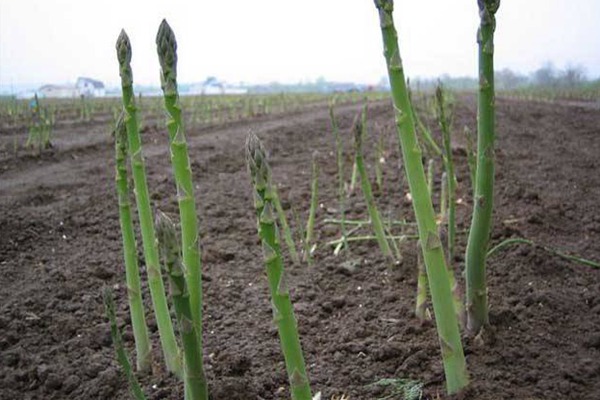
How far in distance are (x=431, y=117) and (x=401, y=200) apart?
25.4 ft

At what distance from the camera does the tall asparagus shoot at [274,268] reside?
1.48 meters

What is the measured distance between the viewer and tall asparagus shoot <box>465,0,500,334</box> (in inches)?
77.5

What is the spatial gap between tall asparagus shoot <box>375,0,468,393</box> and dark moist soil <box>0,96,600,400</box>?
173mm

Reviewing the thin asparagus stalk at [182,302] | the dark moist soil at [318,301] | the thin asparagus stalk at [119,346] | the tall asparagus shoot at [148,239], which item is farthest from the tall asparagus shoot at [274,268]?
the tall asparagus shoot at [148,239]

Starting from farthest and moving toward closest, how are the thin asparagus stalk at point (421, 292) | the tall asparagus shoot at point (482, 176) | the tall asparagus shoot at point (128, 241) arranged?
the thin asparagus stalk at point (421, 292)
the tall asparagus shoot at point (128, 241)
the tall asparagus shoot at point (482, 176)

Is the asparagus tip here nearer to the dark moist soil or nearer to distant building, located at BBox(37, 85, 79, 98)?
the dark moist soil

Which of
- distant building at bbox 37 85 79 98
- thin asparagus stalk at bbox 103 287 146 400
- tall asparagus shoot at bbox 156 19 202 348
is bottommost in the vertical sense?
thin asparagus stalk at bbox 103 287 146 400

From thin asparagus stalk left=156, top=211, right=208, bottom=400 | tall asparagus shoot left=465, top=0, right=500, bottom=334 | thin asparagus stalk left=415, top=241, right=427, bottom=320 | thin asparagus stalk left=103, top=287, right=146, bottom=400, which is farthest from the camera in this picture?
thin asparagus stalk left=415, top=241, right=427, bottom=320

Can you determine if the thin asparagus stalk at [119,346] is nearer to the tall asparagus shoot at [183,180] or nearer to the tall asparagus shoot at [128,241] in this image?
the tall asparagus shoot at [183,180]

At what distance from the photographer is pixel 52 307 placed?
9.93ft

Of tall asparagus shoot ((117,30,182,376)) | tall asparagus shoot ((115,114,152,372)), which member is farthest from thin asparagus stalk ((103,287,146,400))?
tall asparagus shoot ((115,114,152,372))

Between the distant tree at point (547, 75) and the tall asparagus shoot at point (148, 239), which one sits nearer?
the tall asparagus shoot at point (148, 239)

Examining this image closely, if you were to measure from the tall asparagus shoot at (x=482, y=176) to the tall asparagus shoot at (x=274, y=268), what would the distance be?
92cm

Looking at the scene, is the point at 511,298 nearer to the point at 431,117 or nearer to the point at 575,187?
the point at 575,187
